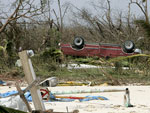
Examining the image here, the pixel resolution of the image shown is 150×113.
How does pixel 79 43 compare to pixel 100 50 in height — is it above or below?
above

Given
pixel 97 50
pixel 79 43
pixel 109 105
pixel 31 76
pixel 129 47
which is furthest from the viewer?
pixel 79 43

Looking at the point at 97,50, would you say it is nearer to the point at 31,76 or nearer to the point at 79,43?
the point at 79,43

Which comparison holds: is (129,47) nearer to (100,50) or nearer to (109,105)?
(100,50)

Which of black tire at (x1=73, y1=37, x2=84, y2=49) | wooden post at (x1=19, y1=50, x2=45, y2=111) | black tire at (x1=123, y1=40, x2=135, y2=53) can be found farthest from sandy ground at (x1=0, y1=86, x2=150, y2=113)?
black tire at (x1=73, y1=37, x2=84, y2=49)

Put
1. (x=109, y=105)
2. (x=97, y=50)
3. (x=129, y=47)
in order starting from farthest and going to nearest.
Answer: (x=97, y=50) < (x=129, y=47) < (x=109, y=105)

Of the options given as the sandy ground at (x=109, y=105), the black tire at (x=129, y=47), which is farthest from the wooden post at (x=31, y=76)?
the black tire at (x=129, y=47)

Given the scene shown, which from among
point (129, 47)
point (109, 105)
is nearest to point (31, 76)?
point (109, 105)

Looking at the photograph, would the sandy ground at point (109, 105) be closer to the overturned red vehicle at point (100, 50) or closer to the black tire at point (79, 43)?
the overturned red vehicle at point (100, 50)

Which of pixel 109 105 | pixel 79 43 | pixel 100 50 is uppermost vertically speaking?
pixel 79 43

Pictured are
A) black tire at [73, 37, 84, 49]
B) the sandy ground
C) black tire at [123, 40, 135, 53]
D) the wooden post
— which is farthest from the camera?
black tire at [73, 37, 84, 49]

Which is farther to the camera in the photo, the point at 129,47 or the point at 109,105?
the point at 129,47

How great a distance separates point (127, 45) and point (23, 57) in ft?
53.5

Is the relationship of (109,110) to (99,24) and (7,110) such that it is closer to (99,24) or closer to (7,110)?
(7,110)

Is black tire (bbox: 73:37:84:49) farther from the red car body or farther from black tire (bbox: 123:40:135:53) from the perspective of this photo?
black tire (bbox: 123:40:135:53)
